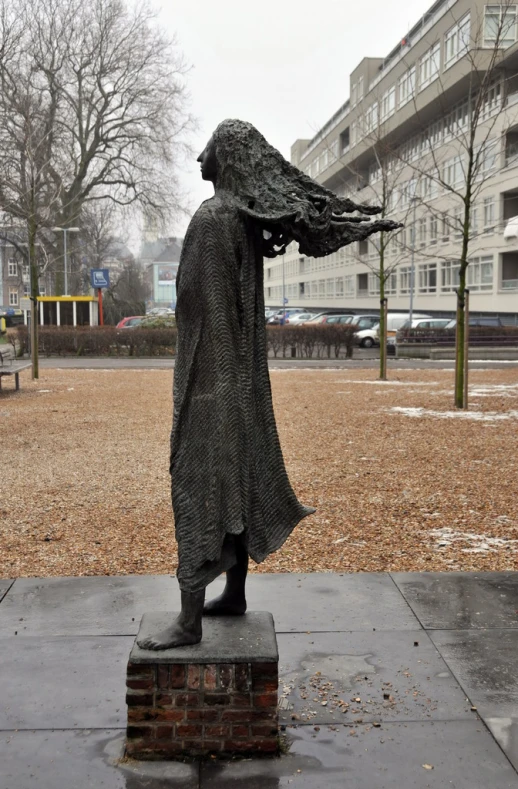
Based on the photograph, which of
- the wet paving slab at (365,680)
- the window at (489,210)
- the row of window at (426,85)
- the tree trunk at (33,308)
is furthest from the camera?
the window at (489,210)

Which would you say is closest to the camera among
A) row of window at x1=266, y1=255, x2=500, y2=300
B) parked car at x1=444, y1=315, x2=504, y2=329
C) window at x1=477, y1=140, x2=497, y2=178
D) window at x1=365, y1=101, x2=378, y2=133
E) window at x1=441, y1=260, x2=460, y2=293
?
window at x1=477, y1=140, x2=497, y2=178

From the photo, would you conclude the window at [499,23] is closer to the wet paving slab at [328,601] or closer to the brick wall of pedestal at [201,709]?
the wet paving slab at [328,601]

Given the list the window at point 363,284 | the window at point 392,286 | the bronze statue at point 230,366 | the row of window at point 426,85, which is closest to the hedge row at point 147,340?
the row of window at point 426,85

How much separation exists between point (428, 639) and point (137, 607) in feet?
5.27

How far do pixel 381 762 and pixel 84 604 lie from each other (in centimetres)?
220

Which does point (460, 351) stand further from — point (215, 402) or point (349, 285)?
point (349, 285)

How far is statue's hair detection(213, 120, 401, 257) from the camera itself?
3.14m

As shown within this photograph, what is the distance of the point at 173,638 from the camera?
10.2 feet

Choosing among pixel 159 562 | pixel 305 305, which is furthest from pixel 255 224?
pixel 305 305

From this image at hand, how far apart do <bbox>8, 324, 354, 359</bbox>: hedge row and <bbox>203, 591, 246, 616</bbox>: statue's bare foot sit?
27891mm

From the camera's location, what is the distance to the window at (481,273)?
43.6m

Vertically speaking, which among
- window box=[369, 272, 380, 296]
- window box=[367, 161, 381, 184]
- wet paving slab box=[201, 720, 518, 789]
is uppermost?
window box=[367, 161, 381, 184]

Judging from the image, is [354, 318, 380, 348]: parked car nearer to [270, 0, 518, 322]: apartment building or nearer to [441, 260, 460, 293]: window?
[270, 0, 518, 322]: apartment building

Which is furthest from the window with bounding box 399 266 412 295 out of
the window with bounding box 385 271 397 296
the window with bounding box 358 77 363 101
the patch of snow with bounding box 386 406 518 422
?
the patch of snow with bounding box 386 406 518 422
